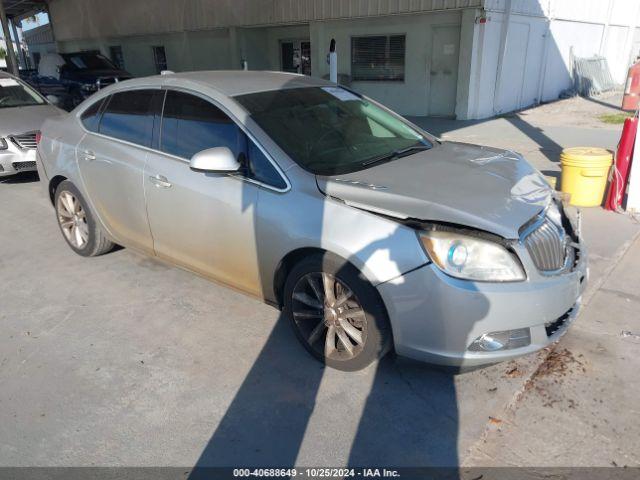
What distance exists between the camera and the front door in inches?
128

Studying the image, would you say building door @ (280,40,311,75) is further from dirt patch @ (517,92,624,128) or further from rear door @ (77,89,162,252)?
rear door @ (77,89,162,252)

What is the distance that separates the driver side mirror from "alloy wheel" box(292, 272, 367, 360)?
0.83 metres

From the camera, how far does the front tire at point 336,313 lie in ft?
9.07

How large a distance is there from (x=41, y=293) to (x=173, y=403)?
6.88 feet

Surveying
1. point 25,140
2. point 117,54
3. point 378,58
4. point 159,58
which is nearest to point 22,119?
point 25,140

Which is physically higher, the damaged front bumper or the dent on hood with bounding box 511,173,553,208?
the dent on hood with bounding box 511,173,553,208

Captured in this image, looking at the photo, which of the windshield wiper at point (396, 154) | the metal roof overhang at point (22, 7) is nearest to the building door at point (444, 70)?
the windshield wiper at point (396, 154)

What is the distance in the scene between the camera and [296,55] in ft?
58.3

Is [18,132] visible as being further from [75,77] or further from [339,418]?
[75,77]

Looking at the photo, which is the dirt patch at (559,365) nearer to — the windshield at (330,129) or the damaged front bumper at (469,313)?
the damaged front bumper at (469,313)

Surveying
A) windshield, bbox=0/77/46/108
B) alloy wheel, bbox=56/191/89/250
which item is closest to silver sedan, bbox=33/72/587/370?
alloy wheel, bbox=56/191/89/250

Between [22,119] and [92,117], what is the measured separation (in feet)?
13.8

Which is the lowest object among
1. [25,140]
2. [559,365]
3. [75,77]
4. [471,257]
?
[559,365]

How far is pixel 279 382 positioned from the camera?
303 centimetres
